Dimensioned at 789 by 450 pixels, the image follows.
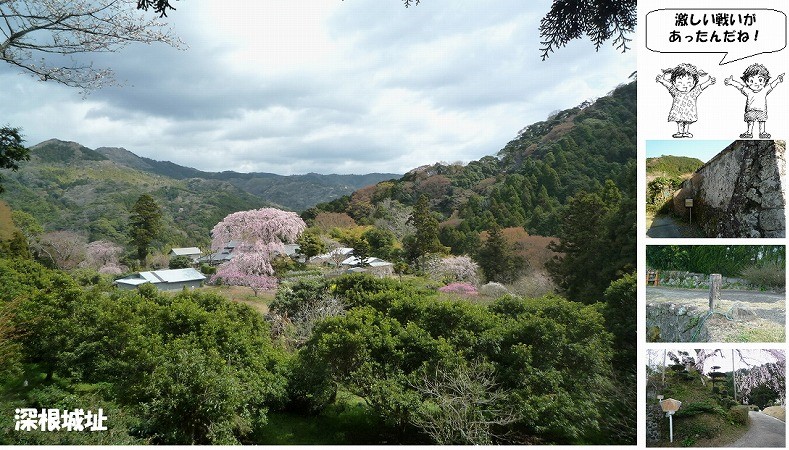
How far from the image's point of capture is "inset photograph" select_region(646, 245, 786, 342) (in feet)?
11.1

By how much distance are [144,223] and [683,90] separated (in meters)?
5.07

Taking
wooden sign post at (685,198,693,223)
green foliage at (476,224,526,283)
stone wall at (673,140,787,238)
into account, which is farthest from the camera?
green foliage at (476,224,526,283)

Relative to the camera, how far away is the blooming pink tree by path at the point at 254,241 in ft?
15.8

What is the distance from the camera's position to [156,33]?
409cm

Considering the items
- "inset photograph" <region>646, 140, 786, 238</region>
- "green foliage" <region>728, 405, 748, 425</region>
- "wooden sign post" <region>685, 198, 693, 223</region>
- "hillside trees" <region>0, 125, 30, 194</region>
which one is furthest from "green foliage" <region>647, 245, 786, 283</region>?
"hillside trees" <region>0, 125, 30, 194</region>

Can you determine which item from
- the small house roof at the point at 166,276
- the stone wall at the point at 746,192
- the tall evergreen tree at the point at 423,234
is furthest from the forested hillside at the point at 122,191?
the stone wall at the point at 746,192

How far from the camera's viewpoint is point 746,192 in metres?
3.41

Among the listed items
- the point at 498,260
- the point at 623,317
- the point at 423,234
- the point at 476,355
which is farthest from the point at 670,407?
the point at 423,234

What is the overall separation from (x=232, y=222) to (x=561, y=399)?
359 centimetres

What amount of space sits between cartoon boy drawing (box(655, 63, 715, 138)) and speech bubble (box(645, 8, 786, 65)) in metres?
0.14

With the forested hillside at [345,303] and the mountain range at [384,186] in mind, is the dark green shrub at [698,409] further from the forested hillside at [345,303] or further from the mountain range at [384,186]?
the mountain range at [384,186]

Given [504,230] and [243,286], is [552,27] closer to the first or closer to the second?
[504,230]

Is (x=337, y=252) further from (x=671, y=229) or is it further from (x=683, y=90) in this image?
(x=683, y=90)

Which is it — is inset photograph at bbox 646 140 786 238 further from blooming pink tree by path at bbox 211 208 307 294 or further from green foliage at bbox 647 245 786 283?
blooming pink tree by path at bbox 211 208 307 294
